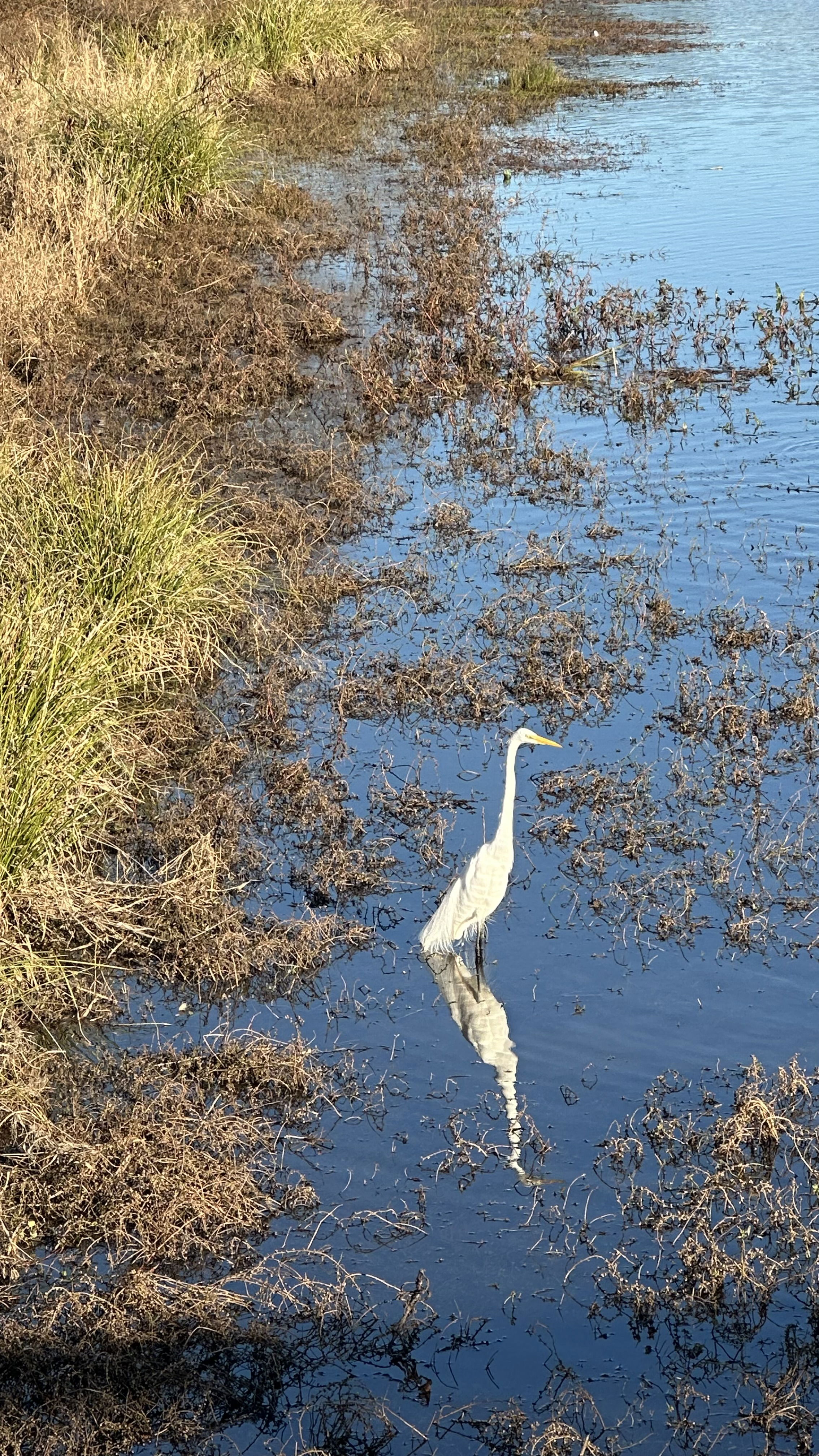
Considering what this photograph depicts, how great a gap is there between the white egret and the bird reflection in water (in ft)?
0.23

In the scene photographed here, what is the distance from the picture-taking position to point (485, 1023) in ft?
20.0

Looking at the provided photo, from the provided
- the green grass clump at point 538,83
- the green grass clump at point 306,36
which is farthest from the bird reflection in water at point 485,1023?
the green grass clump at point 538,83

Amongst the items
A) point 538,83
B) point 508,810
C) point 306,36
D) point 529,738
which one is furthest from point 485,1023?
point 538,83

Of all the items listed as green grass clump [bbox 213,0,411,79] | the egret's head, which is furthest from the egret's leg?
green grass clump [bbox 213,0,411,79]

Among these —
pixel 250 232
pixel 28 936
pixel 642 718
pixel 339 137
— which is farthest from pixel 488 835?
pixel 339 137

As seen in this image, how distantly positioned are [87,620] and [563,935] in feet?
9.85

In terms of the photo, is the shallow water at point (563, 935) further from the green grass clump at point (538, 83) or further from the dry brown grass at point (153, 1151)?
the green grass clump at point (538, 83)

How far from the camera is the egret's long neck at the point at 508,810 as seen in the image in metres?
6.20

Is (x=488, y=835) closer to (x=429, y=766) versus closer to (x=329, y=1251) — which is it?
(x=429, y=766)

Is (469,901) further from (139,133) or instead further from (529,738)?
(139,133)

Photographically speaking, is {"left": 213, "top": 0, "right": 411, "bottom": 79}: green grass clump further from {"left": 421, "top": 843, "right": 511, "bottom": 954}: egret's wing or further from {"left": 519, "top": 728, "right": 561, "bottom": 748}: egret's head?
{"left": 421, "top": 843, "right": 511, "bottom": 954}: egret's wing

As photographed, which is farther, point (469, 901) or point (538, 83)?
point (538, 83)

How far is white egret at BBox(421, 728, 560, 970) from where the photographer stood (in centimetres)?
Answer: 616

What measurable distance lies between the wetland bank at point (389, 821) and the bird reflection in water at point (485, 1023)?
2cm
